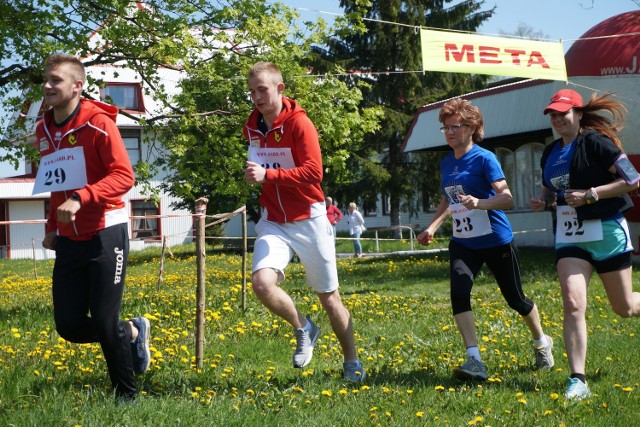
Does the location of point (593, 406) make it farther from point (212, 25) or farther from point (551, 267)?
point (551, 267)

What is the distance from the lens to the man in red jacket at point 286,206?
5.45 metres

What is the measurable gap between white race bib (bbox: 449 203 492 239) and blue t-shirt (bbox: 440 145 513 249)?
4 cm

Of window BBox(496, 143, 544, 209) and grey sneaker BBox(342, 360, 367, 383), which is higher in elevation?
window BBox(496, 143, 544, 209)

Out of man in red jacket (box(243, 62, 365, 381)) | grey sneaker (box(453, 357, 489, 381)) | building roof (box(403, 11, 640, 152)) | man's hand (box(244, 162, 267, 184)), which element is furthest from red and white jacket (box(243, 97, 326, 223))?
building roof (box(403, 11, 640, 152))

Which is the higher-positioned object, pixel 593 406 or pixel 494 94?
pixel 494 94

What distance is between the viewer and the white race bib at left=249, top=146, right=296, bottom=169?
5.55m

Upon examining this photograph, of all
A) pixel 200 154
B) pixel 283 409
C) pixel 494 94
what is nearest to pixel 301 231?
pixel 283 409

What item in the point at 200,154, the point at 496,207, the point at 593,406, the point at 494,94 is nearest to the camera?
the point at 593,406

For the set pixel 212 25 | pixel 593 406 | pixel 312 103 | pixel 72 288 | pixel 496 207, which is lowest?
pixel 593 406

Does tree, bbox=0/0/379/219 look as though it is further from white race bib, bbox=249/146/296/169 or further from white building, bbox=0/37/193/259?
white building, bbox=0/37/193/259

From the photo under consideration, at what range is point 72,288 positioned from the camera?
195 inches

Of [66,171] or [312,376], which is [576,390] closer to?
[312,376]

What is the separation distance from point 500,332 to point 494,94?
1547 cm

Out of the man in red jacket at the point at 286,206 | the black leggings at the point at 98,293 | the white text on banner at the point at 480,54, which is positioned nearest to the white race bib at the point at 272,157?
the man in red jacket at the point at 286,206
